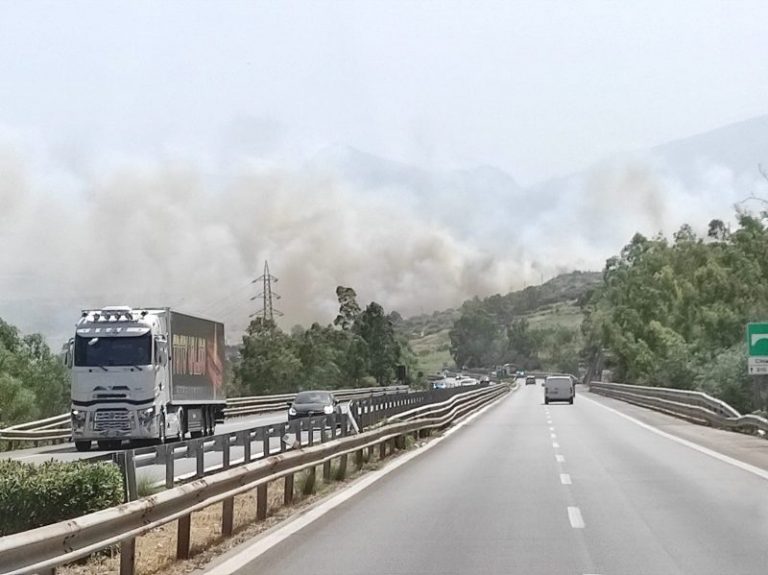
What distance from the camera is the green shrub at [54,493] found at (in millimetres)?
10242

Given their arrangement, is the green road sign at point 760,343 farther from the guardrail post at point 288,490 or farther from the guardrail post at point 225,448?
the guardrail post at point 225,448

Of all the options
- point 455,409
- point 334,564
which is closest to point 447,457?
point 334,564

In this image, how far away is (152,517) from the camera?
9.41 metres

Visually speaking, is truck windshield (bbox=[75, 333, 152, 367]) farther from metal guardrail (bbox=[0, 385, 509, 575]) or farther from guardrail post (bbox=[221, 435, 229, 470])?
guardrail post (bbox=[221, 435, 229, 470])

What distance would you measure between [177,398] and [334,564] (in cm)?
2084

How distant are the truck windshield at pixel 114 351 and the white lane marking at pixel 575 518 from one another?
16192 millimetres

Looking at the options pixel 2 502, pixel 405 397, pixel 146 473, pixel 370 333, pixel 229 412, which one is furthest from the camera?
pixel 370 333

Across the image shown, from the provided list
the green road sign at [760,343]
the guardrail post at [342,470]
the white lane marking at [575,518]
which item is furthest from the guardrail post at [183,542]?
the green road sign at [760,343]

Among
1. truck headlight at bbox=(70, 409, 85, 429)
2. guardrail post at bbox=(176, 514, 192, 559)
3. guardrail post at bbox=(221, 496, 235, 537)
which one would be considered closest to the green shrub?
guardrail post at bbox=(176, 514, 192, 559)

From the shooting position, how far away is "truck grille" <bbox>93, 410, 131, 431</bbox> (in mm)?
28734

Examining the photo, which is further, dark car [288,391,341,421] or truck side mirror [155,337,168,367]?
dark car [288,391,341,421]

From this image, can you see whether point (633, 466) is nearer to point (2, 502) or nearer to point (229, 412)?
point (2, 502)

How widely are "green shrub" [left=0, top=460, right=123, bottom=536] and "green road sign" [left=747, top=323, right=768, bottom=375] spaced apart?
27511mm

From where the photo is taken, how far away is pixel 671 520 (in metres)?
13.9
